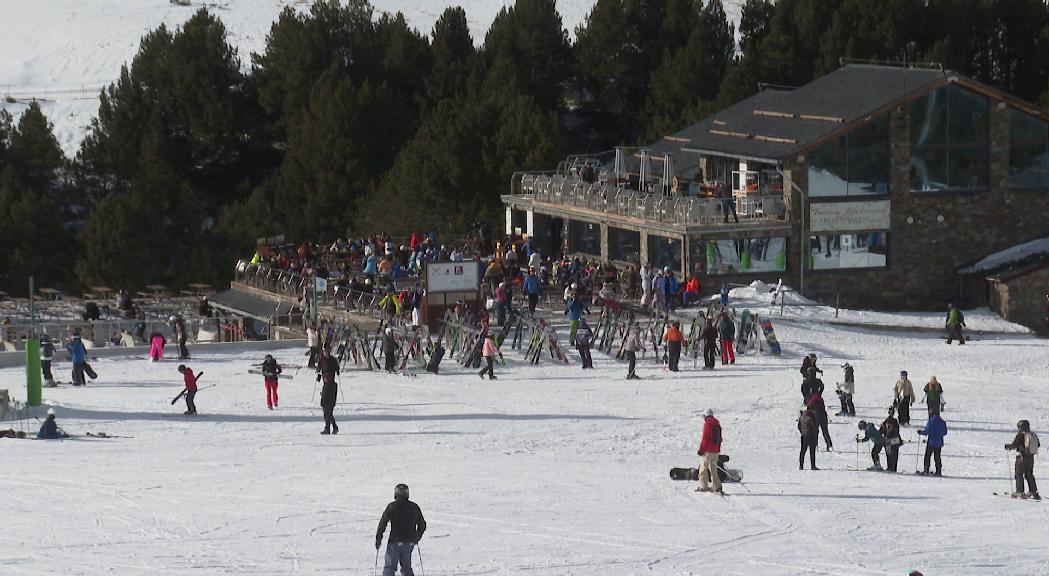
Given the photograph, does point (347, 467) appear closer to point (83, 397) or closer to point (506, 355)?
point (83, 397)

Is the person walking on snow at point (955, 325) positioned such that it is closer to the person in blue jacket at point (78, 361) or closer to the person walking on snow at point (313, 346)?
the person walking on snow at point (313, 346)

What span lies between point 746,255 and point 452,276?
882 cm

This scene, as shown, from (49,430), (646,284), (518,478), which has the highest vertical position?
(646,284)

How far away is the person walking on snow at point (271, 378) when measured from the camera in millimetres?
31688

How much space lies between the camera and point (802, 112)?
163ft

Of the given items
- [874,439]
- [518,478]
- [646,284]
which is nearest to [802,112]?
[646,284]

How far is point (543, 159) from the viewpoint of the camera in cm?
6016

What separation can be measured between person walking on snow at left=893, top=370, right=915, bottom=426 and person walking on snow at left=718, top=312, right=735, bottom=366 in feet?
24.4

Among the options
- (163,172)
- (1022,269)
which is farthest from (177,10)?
(1022,269)

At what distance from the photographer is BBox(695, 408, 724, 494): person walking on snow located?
24062 mm

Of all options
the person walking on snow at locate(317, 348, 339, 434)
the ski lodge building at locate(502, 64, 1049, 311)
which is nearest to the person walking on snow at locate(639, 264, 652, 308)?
the ski lodge building at locate(502, 64, 1049, 311)

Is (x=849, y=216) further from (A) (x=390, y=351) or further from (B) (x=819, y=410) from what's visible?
(B) (x=819, y=410)

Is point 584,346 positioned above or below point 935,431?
above

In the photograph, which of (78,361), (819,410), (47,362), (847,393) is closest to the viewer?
(819,410)
